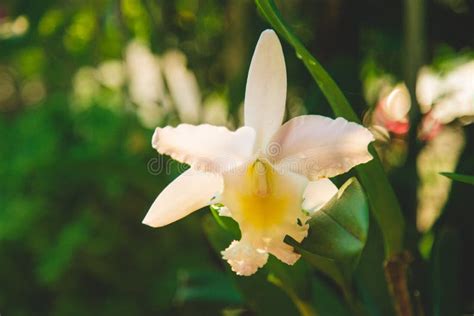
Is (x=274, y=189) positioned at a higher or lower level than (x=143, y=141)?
higher

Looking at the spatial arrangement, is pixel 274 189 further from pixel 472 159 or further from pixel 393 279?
pixel 472 159

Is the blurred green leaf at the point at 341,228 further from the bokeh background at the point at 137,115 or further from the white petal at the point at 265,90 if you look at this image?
the bokeh background at the point at 137,115

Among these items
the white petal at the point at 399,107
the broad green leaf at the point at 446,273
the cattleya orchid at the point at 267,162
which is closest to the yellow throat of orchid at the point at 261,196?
the cattleya orchid at the point at 267,162

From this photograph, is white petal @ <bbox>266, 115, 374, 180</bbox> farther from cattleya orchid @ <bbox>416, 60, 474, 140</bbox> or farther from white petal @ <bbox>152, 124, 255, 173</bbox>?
cattleya orchid @ <bbox>416, 60, 474, 140</bbox>

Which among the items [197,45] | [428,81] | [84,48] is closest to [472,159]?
[428,81]

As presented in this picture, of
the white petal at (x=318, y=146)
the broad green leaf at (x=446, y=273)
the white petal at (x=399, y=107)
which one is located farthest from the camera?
the white petal at (x=399, y=107)
